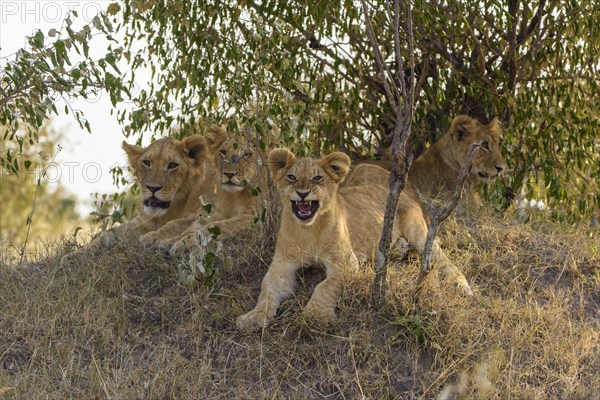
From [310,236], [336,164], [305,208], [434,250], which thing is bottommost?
[434,250]

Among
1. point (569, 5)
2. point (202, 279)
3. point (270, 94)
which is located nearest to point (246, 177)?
point (270, 94)

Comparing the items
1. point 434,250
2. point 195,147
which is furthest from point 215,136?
point 434,250

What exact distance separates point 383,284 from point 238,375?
96 cm

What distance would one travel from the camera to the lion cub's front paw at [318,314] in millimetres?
5949

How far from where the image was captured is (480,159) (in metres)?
8.62

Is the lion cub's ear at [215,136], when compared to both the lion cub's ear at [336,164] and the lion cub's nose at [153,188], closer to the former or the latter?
the lion cub's nose at [153,188]

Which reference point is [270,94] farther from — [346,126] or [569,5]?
[569,5]

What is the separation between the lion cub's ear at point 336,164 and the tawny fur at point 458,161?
2350 mm

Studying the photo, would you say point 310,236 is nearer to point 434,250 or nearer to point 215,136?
point 434,250

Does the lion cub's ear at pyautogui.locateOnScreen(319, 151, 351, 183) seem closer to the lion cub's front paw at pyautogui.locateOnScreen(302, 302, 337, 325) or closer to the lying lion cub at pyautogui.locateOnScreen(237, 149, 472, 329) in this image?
the lying lion cub at pyautogui.locateOnScreen(237, 149, 472, 329)

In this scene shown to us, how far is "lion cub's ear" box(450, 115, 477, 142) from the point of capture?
8.59 meters

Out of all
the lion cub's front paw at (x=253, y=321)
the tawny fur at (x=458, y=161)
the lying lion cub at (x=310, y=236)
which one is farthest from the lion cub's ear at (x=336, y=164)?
the tawny fur at (x=458, y=161)

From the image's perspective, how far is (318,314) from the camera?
596 centimetres

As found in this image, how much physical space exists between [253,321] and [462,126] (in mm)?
3326
